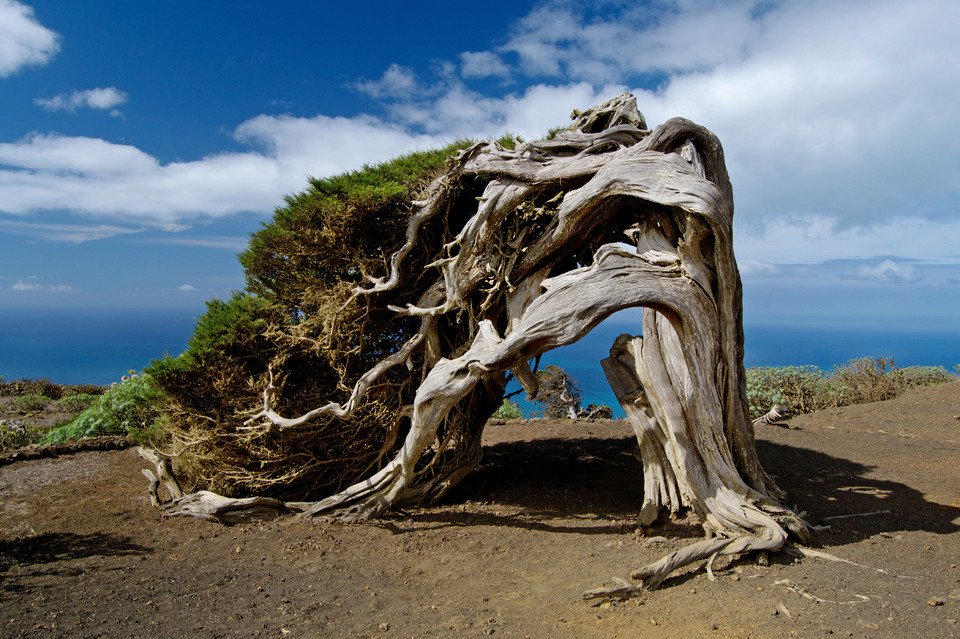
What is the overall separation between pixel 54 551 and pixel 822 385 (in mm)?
15198

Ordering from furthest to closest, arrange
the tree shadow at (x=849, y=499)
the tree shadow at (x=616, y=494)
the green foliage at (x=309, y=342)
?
the green foliage at (x=309, y=342)
the tree shadow at (x=616, y=494)
the tree shadow at (x=849, y=499)

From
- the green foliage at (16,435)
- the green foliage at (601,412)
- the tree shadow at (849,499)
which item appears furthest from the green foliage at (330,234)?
the green foliage at (601,412)

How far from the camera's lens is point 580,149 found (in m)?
6.96

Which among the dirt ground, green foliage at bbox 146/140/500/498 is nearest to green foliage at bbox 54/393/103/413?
the dirt ground

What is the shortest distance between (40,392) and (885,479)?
19.7 metres

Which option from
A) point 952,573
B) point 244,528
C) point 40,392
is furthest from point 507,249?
point 40,392

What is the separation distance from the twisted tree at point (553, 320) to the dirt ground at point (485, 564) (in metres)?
0.48

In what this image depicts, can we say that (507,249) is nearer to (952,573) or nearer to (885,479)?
(952,573)

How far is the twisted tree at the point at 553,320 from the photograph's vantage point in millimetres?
5836

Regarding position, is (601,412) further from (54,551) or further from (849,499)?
(54,551)

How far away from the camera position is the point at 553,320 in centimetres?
579

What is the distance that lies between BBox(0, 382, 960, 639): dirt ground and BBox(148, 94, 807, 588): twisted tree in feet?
1.58

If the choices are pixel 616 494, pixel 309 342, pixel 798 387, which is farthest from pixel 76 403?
pixel 798 387

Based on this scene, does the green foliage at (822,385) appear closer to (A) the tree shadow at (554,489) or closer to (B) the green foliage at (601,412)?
(B) the green foliage at (601,412)
